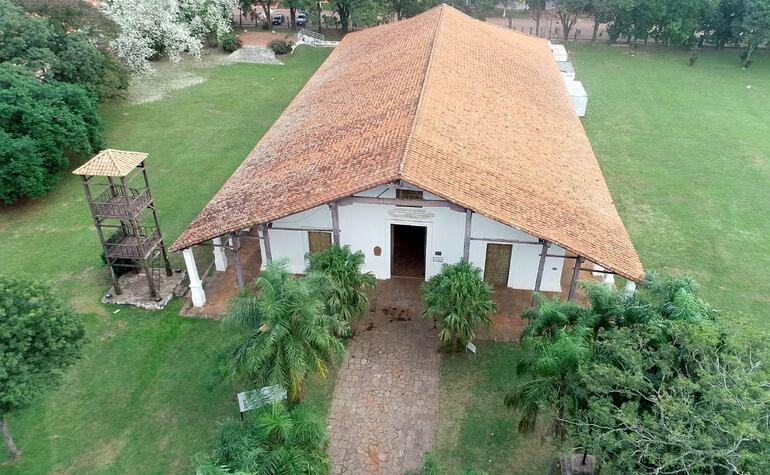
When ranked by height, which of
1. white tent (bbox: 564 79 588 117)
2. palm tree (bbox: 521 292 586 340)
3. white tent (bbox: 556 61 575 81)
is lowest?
white tent (bbox: 564 79 588 117)

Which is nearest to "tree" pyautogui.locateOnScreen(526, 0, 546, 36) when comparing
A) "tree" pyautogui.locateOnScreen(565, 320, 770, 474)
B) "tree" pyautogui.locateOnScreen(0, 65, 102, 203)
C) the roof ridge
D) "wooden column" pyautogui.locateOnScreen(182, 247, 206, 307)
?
the roof ridge

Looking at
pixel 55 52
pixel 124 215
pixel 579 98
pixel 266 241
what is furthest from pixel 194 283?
pixel 579 98

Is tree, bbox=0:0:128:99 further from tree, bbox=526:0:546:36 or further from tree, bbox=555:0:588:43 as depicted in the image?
tree, bbox=526:0:546:36

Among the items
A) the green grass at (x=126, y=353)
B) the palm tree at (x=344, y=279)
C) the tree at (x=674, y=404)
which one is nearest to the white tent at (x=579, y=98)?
the green grass at (x=126, y=353)

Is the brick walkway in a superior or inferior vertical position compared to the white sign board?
inferior

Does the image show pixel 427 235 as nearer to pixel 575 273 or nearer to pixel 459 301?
pixel 459 301

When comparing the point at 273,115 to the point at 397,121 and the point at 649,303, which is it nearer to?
the point at 397,121
